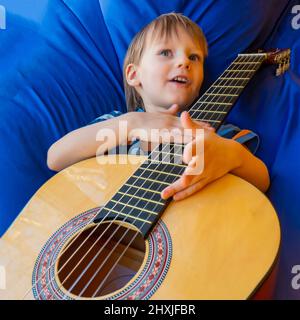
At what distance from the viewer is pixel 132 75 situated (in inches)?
42.9

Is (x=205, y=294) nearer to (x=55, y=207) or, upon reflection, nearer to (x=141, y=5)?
(x=55, y=207)

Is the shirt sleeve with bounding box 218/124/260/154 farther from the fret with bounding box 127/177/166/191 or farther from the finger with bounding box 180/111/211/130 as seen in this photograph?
the fret with bounding box 127/177/166/191

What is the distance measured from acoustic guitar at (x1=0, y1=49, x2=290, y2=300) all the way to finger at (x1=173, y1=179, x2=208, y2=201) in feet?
0.03

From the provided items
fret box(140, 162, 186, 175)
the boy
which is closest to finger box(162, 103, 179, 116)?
the boy

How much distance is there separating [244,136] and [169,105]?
0.71 feet

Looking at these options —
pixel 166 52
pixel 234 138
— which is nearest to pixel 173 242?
pixel 234 138

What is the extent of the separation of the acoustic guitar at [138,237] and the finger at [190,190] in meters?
0.01

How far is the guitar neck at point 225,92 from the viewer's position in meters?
0.89

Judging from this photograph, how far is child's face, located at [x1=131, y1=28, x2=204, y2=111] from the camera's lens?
3.18 ft

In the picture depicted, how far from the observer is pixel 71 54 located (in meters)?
1.28

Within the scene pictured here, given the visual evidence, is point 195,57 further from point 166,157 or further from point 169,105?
point 166,157

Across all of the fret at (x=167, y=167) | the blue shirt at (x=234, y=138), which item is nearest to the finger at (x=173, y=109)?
the blue shirt at (x=234, y=138)

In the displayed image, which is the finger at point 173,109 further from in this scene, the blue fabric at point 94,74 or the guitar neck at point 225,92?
the blue fabric at point 94,74

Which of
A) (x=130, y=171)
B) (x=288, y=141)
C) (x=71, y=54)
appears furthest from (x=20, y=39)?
(x=288, y=141)
